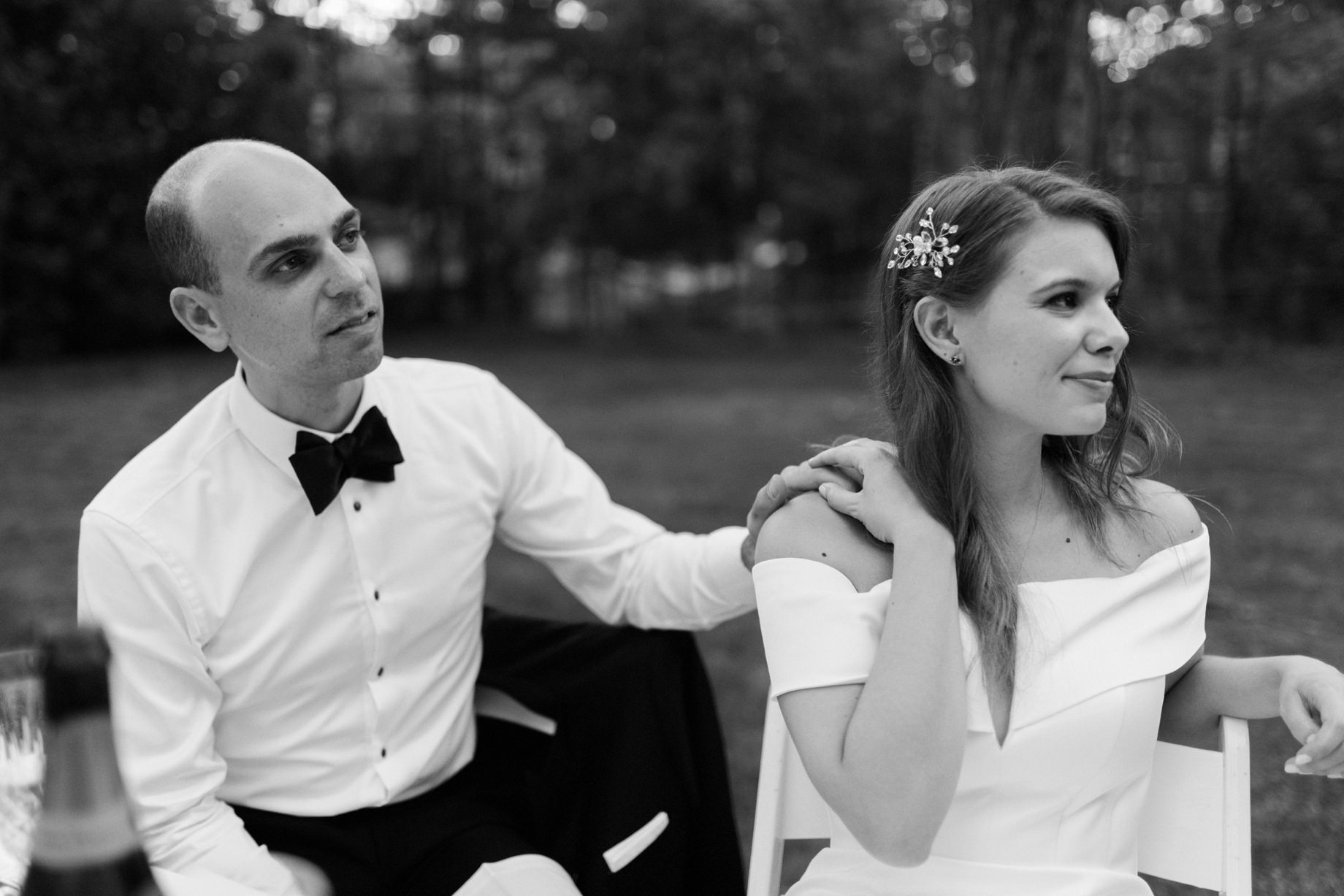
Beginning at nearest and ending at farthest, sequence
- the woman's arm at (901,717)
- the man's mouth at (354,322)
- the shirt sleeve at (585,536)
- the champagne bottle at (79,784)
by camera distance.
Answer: the champagne bottle at (79,784)
the woman's arm at (901,717)
the man's mouth at (354,322)
the shirt sleeve at (585,536)

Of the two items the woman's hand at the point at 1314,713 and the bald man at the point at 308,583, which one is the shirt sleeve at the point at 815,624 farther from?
the woman's hand at the point at 1314,713

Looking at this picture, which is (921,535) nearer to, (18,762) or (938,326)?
(938,326)

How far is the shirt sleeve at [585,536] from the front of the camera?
261 cm

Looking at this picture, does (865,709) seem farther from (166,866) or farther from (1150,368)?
(1150,368)

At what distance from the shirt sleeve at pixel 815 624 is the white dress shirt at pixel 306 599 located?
1.87 feet

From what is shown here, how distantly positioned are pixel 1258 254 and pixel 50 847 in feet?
55.0

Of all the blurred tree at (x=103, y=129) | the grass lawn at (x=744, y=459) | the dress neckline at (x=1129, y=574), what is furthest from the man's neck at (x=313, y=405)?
the blurred tree at (x=103, y=129)

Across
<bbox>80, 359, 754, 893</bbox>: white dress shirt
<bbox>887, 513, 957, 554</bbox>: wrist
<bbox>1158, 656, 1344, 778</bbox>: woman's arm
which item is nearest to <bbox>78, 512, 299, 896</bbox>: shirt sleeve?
<bbox>80, 359, 754, 893</bbox>: white dress shirt

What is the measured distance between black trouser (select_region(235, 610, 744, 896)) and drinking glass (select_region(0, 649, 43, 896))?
16.5 inches

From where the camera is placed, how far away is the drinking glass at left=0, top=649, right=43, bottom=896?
176 cm

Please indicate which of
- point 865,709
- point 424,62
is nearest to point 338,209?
point 865,709

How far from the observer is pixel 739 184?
59.5 feet

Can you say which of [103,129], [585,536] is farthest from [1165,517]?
[103,129]

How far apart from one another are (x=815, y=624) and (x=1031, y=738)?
371 mm
